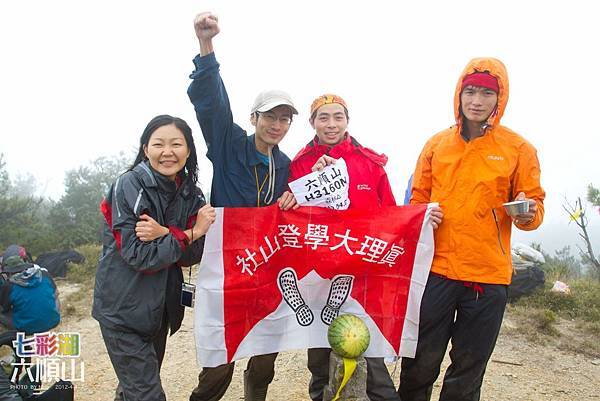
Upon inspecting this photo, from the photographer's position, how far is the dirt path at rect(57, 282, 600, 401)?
17.5 ft

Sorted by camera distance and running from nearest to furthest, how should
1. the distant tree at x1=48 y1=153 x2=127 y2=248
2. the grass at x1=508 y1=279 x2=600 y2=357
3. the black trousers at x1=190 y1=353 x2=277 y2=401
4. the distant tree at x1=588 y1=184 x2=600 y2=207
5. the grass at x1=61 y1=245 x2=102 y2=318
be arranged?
the black trousers at x1=190 y1=353 x2=277 y2=401 < the grass at x1=508 y1=279 x2=600 y2=357 < the grass at x1=61 y1=245 x2=102 y2=318 < the distant tree at x1=588 y1=184 x2=600 y2=207 < the distant tree at x1=48 y1=153 x2=127 y2=248

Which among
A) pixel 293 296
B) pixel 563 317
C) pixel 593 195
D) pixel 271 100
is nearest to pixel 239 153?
pixel 271 100

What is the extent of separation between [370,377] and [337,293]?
0.70 meters

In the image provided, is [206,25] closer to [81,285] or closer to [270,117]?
[270,117]

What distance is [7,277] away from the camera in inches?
225

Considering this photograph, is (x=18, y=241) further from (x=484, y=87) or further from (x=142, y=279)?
(x=484, y=87)

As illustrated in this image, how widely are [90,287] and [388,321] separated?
848 centimetres

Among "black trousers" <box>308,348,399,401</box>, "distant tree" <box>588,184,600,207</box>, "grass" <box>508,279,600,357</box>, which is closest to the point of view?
"black trousers" <box>308,348,399,401</box>

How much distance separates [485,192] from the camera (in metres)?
3.14

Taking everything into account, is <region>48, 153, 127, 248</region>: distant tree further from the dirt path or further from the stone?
the stone

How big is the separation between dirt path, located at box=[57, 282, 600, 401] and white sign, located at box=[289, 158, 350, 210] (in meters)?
2.81

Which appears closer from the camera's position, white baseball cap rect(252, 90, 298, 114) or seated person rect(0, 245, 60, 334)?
white baseball cap rect(252, 90, 298, 114)

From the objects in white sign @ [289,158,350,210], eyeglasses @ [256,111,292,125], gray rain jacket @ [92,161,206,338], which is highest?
eyeglasses @ [256,111,292,125]

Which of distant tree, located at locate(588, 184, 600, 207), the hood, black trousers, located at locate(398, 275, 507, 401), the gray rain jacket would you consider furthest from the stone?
distant tree, located at locate(588, 184, 600, 207)
